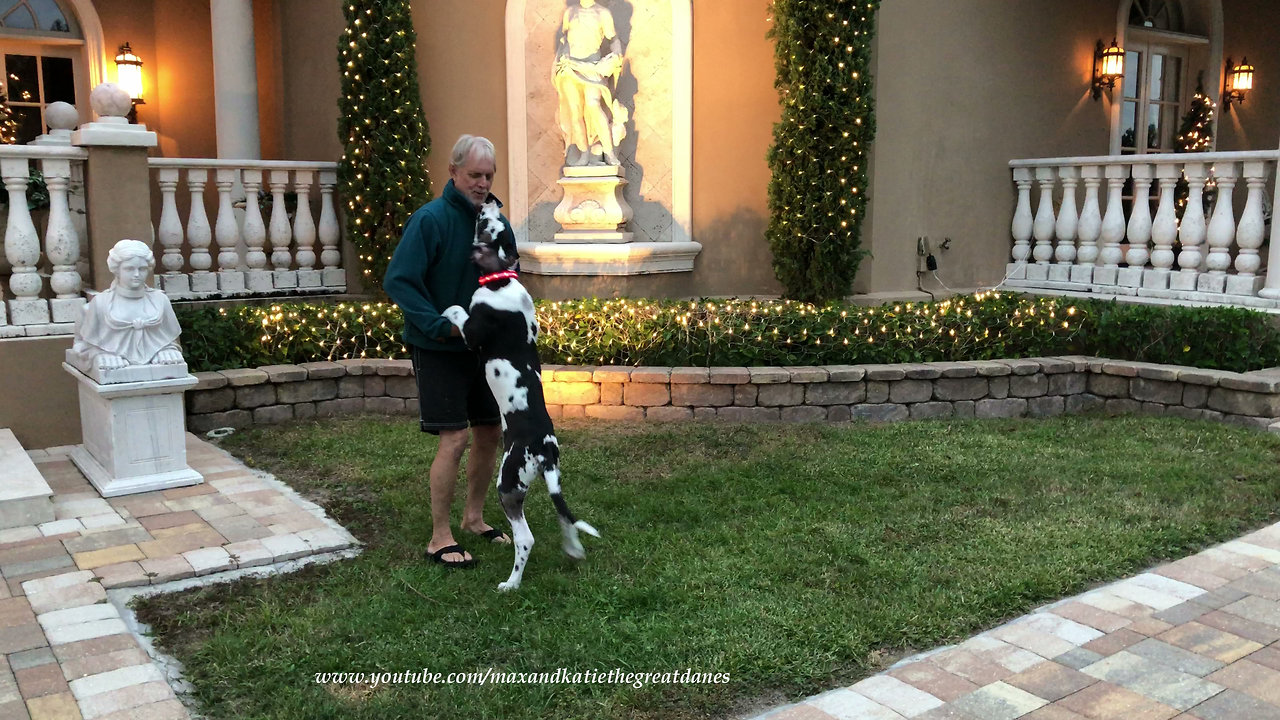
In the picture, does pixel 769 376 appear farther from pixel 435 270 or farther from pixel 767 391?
pixel 435 270

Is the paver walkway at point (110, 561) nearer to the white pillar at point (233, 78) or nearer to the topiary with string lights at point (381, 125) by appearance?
the topiary with string lights at point (381, 125)

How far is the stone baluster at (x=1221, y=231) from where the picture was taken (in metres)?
7.52

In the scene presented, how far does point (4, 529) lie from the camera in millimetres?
4441

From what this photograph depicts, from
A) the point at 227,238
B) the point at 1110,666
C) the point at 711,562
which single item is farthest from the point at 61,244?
the point at 1110,666

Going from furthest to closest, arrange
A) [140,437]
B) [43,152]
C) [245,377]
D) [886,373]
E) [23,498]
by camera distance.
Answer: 1. [886,373]
2. [245,377]
3. [43,152]
4. [140,437]
5. [23,498]

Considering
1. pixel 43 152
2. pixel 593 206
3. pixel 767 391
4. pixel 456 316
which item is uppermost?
pixel 43 152

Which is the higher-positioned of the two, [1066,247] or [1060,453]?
[1066,247]

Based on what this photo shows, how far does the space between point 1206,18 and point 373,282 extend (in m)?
10.1

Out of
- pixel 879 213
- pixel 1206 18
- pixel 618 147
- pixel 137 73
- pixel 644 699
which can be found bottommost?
pixel 644 699

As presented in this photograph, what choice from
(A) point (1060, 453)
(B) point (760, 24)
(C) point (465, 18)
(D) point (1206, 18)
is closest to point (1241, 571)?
(A) point (1060, 453)

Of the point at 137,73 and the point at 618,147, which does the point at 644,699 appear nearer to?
the point at 618,147

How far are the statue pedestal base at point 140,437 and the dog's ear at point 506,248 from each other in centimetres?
236

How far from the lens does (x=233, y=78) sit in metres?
9.05

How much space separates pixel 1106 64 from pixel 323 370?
819 cm
